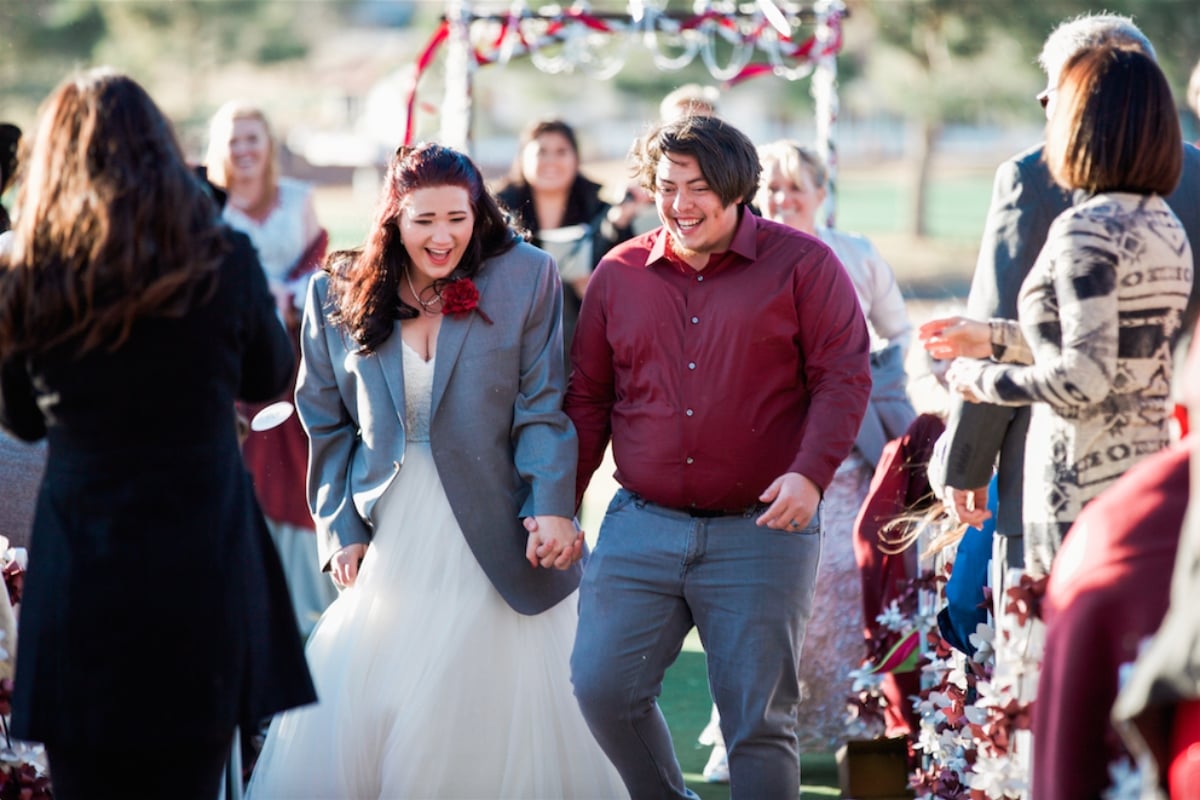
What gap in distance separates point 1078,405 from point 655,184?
138 centimetres

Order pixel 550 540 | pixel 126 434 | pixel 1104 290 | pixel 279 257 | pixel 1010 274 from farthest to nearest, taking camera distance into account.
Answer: pixel 279 257
pixel 550 540
pixel 1010 274
pixel 1104 290
pixel 126 434

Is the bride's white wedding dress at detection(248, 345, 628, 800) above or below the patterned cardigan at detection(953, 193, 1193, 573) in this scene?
below

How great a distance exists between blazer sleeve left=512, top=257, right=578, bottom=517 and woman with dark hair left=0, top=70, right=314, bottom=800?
3.80 feet

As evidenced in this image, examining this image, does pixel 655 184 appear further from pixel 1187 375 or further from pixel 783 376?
pixel 1187 375

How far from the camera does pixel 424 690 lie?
14.1 ft

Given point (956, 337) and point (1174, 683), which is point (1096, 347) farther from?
point (1174, 683)

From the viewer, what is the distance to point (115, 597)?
3.09 meters

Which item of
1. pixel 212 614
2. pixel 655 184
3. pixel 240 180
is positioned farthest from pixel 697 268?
pixel 240 180

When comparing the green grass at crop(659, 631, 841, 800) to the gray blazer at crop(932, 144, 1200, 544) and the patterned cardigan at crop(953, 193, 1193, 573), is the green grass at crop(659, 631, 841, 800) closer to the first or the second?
the gray blazer at crop(932, 144, 1200, 544)

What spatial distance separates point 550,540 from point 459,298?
671mm

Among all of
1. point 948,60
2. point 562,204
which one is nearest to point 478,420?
point 562,204

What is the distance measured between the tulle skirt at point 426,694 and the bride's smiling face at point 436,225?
19.6 inches

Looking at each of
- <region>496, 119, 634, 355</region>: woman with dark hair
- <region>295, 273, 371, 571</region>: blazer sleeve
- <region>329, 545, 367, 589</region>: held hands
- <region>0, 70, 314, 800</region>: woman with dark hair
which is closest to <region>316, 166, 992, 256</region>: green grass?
<region>496, 119, 634, 355</region>: woman with dark hair

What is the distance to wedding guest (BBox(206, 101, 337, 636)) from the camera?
733 centimetres
